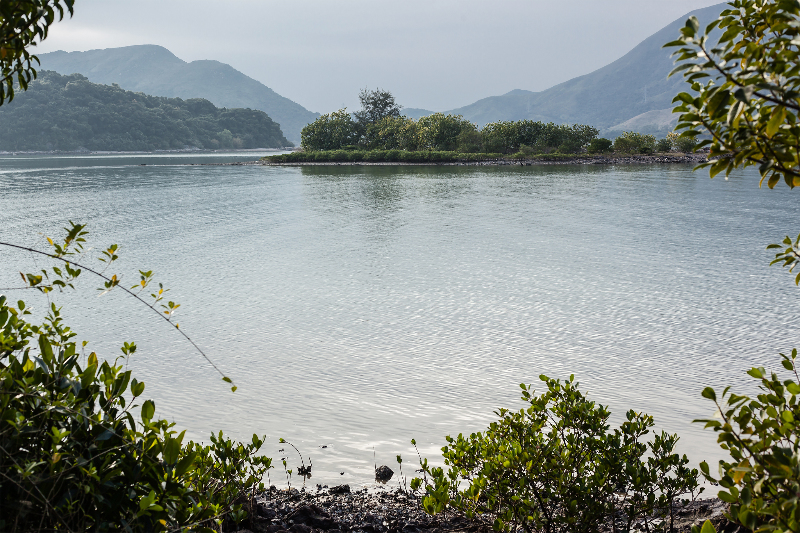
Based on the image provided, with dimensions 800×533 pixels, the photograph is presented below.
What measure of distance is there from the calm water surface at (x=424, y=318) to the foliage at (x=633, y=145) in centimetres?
6081

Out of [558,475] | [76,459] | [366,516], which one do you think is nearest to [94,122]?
[366,516]

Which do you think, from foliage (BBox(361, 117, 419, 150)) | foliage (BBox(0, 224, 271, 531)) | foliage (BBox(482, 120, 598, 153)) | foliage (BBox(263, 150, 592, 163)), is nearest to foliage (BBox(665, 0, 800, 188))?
foliage (BBox(0, 224, 271, 531))

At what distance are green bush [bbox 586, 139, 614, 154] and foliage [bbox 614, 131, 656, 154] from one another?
3.77ft

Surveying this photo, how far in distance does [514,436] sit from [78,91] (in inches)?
7329

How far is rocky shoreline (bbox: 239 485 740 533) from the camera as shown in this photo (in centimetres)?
437

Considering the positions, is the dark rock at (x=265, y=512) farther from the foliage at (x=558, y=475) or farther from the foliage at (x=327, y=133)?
the foliage at (x=327, y=133)

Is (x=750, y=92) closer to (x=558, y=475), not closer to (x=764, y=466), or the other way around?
(x=764, y=466)

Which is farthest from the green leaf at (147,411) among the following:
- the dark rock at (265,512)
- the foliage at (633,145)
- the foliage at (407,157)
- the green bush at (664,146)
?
the green bush at (664,146)

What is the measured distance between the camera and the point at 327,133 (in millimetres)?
109500

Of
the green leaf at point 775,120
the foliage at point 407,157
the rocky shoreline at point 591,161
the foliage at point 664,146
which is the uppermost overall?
the foliage at point 664,146

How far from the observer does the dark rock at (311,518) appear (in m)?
4.58

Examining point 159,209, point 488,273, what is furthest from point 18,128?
point 488,273

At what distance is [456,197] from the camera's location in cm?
3606

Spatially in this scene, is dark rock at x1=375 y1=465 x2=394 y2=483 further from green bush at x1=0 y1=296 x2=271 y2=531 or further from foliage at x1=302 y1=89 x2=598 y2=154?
foliage at x1=302 y1=89 x2=598 y2=154
